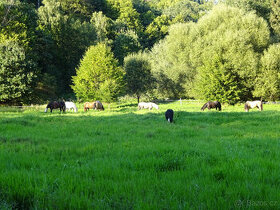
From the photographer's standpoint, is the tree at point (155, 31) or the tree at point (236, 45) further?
the tree at point (155, 31)

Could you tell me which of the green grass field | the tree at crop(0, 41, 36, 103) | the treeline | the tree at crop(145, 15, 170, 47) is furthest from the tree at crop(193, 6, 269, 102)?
the tree at crop(145, 15, 170, 47)

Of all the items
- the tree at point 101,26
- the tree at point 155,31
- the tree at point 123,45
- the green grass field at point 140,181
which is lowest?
the green grass field at point 140,181

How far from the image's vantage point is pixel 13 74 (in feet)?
132

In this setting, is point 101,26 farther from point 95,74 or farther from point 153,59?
point 95,74

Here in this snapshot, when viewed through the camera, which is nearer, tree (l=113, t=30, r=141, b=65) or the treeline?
the treeline

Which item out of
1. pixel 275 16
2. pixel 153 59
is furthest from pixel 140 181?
pixel 275 16

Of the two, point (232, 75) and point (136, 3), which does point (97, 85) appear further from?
point (136, 3)

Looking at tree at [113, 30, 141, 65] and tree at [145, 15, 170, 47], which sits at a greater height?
tree at [145, 15, 170, 47]

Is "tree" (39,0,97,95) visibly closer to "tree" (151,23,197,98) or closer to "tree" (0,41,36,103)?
"tree" (0,41,36,103)

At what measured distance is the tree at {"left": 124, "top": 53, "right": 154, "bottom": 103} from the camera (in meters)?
50.9

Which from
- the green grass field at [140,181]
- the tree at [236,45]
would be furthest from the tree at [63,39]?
the green grass field at [140,181]

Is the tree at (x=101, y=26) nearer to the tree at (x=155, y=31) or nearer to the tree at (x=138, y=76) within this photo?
the tree at (x=138, y=76)

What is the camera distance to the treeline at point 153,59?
39.2m

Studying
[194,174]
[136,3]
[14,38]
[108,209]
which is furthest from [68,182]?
[136,3]
